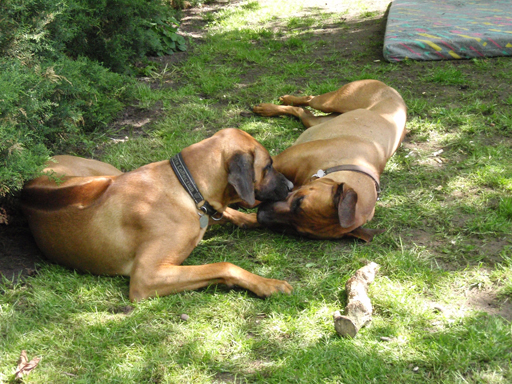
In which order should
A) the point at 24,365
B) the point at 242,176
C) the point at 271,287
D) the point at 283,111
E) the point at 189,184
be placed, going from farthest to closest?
the point at 283,111, the point at 189,184, the point at 242,176, the point at 271,287, the point at 24,365

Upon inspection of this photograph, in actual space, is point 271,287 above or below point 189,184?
below

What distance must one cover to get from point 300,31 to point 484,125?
4.79 meters

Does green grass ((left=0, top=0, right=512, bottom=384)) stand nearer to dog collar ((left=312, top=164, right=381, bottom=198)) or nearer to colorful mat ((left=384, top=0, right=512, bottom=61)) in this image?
dog collar ((left=312, top=164, right=381, bottom=198))


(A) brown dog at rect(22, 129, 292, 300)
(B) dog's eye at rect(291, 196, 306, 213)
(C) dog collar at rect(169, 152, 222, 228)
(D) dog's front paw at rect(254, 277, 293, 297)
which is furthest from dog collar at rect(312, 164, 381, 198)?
(D) dog's front paw at rect(254, 277, 293, 297)

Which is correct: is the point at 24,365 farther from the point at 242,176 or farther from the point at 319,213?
the point at 319,213

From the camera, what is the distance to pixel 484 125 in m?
6.29

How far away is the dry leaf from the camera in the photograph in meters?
3.02

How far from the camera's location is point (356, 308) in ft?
11.0

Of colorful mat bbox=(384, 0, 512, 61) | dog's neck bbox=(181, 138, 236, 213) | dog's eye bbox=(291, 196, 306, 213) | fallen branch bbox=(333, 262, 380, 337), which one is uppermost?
dog's neck bbox=(181, 138, 236, 213)

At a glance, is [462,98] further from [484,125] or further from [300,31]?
[300,31]

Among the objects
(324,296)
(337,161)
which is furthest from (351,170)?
(324,296)

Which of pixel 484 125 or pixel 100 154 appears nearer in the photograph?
pixel 100 154

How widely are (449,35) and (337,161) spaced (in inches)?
177

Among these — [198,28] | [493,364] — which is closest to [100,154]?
[493,364]
